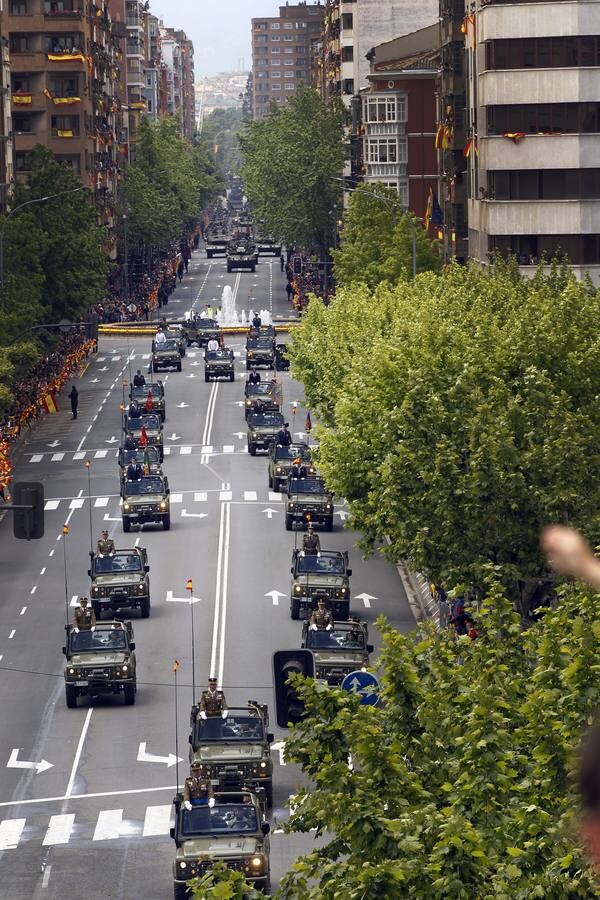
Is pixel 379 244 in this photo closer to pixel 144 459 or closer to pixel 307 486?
pixel 144 459

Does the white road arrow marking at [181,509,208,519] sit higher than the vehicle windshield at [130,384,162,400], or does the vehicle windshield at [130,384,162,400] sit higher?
the vehicle windshield at [130,384,162,400]

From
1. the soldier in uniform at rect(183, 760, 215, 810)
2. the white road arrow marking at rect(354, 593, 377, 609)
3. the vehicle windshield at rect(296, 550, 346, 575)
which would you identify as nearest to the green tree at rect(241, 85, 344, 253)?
the white road arrow marking at rect(354, 593, 377, 609)

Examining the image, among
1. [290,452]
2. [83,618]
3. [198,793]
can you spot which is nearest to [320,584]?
[83,618]

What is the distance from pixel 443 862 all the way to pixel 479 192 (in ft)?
222

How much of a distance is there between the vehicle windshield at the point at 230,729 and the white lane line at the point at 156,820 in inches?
66.3

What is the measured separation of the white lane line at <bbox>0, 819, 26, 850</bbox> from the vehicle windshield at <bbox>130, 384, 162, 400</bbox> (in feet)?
198

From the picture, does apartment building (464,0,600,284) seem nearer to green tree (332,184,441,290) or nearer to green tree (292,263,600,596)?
green tree (332,184,441,290)

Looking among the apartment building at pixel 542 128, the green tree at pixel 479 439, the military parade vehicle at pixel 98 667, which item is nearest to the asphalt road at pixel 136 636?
the military parade vehicle at pixel 98 667

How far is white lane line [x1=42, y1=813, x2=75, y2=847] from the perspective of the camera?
3562 cm

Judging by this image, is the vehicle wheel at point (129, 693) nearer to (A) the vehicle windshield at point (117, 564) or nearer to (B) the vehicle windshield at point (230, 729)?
(B) the vehicle windshield at point (230, 729)

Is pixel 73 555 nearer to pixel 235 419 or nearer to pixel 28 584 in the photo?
pixel 28 584

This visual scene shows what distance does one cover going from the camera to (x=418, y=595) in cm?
5734

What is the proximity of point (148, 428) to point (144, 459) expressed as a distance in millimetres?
9104

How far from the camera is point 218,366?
4294 inches
